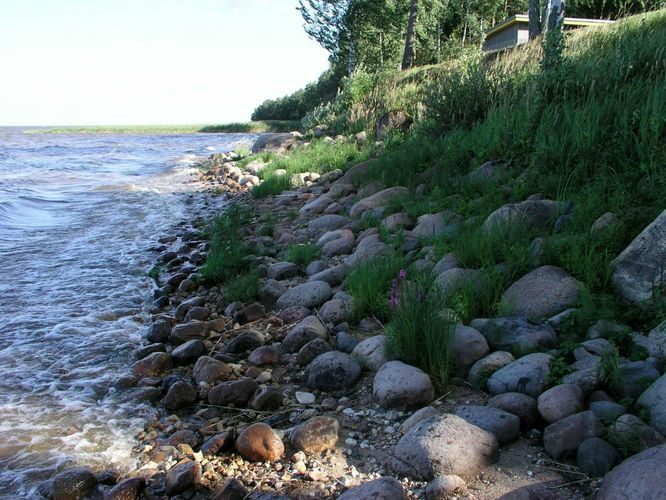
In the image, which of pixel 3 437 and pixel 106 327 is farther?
pixel 106 327

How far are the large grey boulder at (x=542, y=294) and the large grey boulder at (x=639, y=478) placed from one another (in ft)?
5.28

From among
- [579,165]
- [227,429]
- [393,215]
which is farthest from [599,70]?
[227,429]

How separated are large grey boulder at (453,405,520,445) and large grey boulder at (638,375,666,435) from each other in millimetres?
578

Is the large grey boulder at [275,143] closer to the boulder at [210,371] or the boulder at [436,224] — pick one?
the boulder at [436,224]

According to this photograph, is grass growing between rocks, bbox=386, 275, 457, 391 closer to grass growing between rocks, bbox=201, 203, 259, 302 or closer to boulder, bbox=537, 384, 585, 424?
boulder, bbox=537, 384, 585, 424

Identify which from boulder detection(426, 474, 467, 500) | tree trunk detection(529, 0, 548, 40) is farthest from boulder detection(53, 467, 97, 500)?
tree trunk detection(529, 0, 548, 40)

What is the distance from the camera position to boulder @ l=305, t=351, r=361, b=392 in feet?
11.7

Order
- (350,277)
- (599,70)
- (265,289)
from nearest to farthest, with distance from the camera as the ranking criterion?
(350,277) < (265,289) < (599,70)

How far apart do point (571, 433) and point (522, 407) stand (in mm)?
304

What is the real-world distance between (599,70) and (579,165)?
226 cm

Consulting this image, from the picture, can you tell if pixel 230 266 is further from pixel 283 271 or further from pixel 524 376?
pixel 524 376

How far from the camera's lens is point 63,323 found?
16.4ft

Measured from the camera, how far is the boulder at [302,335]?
419 centimetres

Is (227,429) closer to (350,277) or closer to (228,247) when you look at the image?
(350,277)
